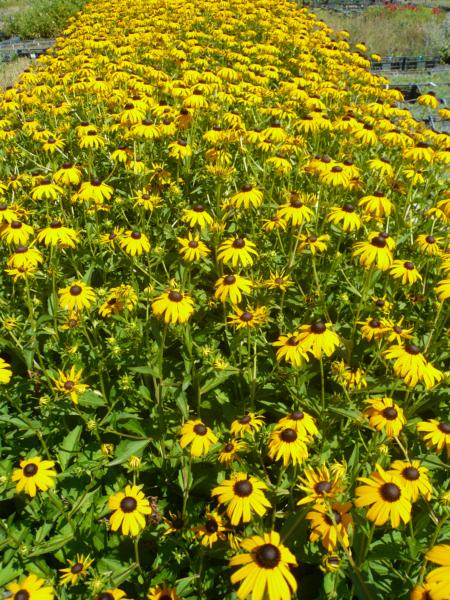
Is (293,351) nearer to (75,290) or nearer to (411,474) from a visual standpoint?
(411,474)

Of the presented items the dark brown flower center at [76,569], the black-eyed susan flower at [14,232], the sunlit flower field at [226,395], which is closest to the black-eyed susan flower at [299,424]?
the sunlit flower field at [226,395]

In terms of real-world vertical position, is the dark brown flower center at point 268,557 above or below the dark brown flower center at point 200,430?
above

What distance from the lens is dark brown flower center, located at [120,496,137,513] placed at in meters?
2.24

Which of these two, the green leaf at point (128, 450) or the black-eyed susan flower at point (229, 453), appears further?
the green leaf at point (128, 450)

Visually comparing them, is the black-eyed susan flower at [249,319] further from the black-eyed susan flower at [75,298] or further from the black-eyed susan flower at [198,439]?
the black-eyed susan flower at [75,298]

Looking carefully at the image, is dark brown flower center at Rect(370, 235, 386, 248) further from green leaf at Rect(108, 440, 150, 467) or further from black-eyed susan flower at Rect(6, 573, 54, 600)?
black-eyed susan flower at Rect(6, 573, 54, 600)

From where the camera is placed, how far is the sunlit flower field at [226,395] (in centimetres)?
232

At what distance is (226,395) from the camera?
3637 mm

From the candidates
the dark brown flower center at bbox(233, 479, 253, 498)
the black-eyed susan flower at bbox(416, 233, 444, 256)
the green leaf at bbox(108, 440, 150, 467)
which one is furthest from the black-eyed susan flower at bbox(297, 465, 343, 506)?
the black-eyed susan flower at bbox(416, 233, 444, 256)

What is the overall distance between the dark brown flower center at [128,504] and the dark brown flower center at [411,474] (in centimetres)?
133

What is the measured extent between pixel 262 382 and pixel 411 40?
21.8 m

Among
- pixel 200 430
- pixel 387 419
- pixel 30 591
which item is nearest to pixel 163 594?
pixel 30 591

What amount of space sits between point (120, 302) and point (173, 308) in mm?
788

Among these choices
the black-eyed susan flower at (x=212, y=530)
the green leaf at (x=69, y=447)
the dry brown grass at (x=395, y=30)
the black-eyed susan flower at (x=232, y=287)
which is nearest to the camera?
the black-eyed susan flower at (x=212, y=530)
